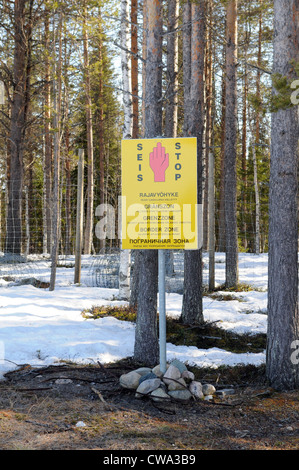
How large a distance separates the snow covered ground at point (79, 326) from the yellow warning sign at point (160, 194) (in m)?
2.01

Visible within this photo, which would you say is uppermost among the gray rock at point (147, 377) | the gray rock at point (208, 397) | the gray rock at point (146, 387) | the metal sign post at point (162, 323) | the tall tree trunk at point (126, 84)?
the tall tree trunk at point (126, 84)

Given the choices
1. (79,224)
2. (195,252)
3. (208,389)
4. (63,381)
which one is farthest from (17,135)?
(208,389)

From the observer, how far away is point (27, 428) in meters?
3.94

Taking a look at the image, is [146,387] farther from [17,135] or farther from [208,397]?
[17,135]

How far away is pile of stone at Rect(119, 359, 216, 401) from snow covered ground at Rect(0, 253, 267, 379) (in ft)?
3.39

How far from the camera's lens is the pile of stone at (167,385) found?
4.90 metres

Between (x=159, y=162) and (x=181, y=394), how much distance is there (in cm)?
260

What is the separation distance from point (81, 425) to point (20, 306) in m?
4.58

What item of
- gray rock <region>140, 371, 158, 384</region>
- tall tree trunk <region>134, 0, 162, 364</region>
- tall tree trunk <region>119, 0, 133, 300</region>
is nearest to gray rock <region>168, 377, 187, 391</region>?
gray rock <region>140, 371, 158, 384</region>

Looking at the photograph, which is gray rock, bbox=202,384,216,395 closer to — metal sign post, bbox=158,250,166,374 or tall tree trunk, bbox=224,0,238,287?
metal sign post, bbox=158,250,166,374

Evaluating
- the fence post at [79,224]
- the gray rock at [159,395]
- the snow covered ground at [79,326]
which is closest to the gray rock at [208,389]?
the gray rock at [159,395]

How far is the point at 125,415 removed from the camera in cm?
438

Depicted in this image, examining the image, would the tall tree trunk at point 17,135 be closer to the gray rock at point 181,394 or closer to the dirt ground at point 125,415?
the dirt ground at point 125,415

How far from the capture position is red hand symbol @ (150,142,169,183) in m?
5.16
